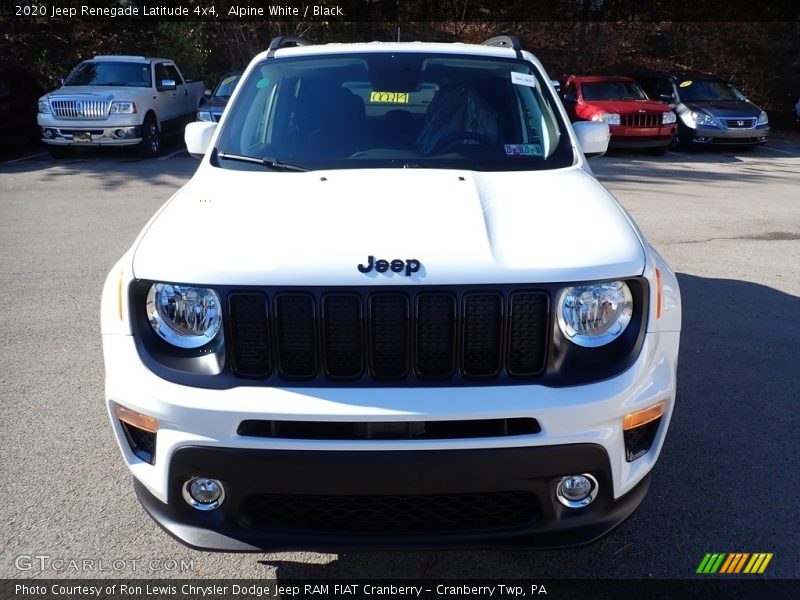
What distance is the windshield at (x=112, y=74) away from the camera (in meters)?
14.0

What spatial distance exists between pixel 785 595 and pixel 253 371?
210cm

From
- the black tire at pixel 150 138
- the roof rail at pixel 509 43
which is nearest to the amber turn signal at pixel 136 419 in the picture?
the roof rail at pixel 509 43

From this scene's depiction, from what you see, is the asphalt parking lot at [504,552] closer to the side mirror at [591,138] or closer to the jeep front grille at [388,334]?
the jeep front grille at [388,334]

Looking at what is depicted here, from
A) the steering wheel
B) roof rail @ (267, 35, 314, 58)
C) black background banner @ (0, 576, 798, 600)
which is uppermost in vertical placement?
roof rail @ (267, 35, 314, 58)

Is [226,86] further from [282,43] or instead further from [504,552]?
[504,552]

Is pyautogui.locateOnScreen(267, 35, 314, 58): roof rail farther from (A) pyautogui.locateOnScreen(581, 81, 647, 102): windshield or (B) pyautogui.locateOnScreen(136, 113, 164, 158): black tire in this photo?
(A) pyautogui.locateOnScreen(581, 81, 647, 102): windshield

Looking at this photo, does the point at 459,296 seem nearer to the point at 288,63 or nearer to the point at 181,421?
the point at 181,421

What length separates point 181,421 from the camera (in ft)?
7.38

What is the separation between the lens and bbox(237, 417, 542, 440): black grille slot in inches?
88.1

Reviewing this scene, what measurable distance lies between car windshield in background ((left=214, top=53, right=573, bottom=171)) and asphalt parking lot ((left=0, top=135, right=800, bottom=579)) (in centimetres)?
124

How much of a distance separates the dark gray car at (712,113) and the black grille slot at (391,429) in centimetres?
1518

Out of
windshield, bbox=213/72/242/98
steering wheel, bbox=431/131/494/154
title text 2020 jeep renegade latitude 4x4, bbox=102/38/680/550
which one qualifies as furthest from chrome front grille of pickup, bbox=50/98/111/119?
title text 2020 jeep renegade latitude 4x4, bbox=102/38/680/550

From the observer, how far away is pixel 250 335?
2336 millimetres

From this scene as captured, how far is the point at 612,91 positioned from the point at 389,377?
49.6ft
